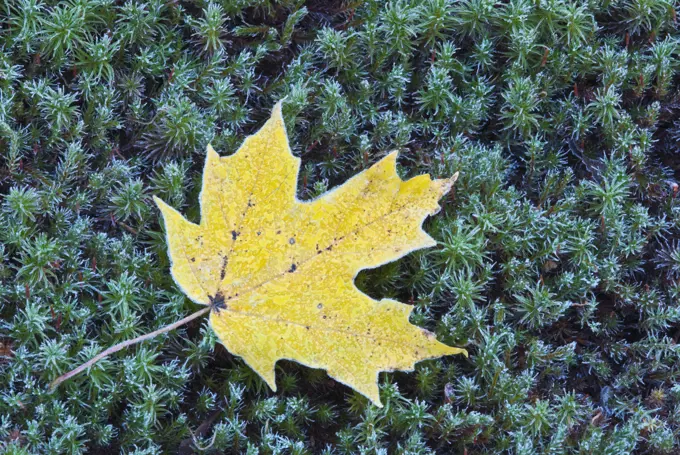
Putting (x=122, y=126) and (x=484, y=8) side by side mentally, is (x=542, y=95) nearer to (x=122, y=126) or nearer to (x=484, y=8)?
(x=484, y=8)

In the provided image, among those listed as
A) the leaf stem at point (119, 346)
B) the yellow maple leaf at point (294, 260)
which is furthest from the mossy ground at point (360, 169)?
the yellow maple leaf at point (294, 260)

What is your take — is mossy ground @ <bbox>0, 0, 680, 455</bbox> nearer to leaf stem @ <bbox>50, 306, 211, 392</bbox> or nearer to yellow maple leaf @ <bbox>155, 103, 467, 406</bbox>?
leaf stem @ <bbox>50, 306, 211, 392</bbox>

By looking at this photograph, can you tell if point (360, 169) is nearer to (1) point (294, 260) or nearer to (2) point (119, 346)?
(1) point (294, 260)

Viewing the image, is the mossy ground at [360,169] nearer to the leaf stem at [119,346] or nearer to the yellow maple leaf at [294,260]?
the leaf stem at [119,346]

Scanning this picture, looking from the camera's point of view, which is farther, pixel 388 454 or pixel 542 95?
pixel 542 95

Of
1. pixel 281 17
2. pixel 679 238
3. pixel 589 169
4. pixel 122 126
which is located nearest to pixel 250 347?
pixel 122 126

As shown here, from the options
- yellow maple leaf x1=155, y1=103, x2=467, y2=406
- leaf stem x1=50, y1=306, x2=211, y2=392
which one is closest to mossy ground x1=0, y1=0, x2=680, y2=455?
leaf stem x1=50, y1=306, x2=211, y2=392
